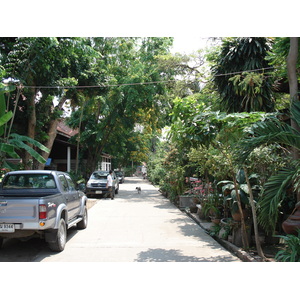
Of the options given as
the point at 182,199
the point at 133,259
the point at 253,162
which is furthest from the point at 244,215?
the point at 182,199

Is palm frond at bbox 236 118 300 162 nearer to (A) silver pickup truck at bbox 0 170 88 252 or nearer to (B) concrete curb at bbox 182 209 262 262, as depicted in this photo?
(B) concrete curb at bbox 182 209 262 262

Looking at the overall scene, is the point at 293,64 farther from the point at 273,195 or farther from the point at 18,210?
the point at 18,210

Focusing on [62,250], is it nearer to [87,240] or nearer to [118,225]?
[87,240]

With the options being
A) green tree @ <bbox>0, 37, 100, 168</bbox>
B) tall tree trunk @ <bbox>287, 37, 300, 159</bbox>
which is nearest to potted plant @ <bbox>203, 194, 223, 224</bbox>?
tall tree trunk @ <bbox>287, 37, 300, 159</bbox>

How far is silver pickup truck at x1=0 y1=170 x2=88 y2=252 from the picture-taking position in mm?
5789

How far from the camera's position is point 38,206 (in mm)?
5777

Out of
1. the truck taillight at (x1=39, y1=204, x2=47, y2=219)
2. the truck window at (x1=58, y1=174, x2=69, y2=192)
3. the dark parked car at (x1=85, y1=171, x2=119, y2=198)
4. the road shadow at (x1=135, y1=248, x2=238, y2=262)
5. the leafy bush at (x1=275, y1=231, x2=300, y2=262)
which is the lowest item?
the dark parked car at (x1=85, y1=171, x2=119, y2=198)

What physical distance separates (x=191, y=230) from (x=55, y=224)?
4.46 meters

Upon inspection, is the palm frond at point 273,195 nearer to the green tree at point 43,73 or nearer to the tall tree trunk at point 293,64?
the tall tree trunk at point 293,64

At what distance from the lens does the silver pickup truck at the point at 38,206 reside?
19.0ft

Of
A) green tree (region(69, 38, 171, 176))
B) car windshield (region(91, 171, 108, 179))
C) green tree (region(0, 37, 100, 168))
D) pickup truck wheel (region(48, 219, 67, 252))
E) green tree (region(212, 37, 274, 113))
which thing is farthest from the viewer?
car windshield (region(91, 171, 108, 179))

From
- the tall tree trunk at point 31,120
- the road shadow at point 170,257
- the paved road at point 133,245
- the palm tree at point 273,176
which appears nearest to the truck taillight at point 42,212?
the paved road at point 133,245

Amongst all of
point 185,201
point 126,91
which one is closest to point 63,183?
point 185,201

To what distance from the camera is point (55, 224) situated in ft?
20.4
